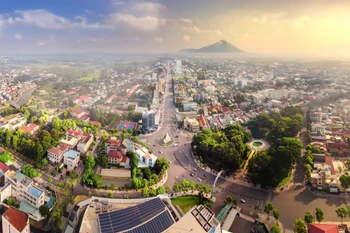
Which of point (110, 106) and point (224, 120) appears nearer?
point (224, 120)

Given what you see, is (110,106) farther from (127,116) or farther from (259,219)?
(259,219)

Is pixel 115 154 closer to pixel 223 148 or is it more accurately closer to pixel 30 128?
pixel 223 148

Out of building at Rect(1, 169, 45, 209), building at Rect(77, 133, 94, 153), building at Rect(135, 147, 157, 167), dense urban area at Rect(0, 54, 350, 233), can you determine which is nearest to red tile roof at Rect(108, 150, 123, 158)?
dense urban area at Rect(0, 54, 350, 233)

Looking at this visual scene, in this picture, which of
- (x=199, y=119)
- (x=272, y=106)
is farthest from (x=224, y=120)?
(x=272, y=106)

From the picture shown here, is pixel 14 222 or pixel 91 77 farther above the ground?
pixel 91 77

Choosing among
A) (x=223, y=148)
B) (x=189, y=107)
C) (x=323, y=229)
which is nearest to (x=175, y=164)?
(x=223, y=148)

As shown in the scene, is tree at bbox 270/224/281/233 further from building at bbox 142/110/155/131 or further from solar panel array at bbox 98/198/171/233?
building at bbox 142/110/155/131
